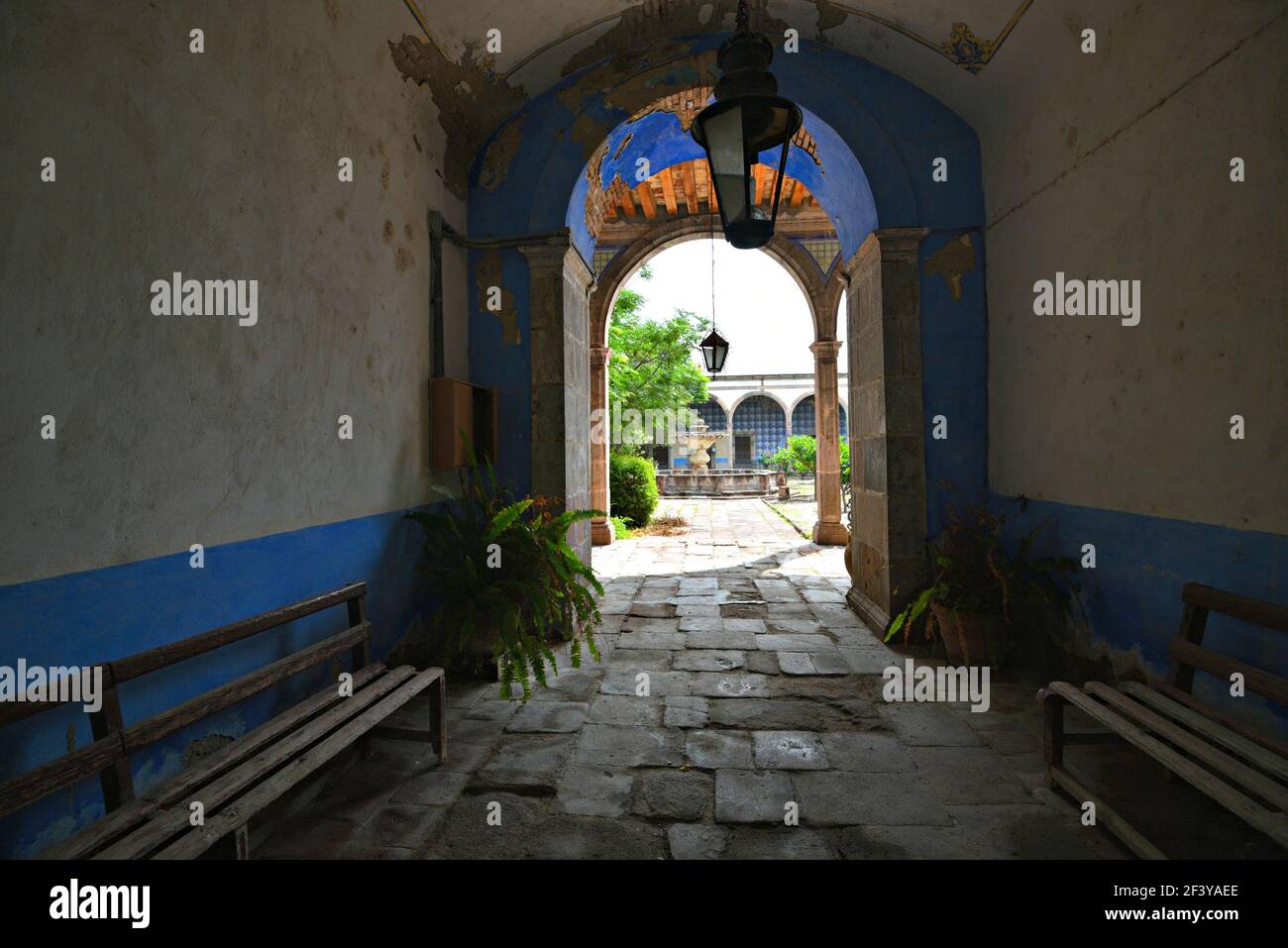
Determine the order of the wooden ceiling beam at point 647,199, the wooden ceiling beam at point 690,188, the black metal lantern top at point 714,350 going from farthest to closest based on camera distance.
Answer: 1. the wooden ceiling beam at point 647,199
2. the black metal lantern top at point 714,350
3. the wooden ceiling beam at point 690,188

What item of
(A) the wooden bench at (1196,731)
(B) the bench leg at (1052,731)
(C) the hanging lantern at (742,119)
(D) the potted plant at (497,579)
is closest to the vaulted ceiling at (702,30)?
(C) the hanging lantern at (742,119)

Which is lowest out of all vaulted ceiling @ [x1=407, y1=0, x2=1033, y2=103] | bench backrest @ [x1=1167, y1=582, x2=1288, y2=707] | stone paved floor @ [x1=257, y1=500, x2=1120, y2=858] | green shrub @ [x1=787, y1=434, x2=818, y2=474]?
stone paved floor @ [x1=257, y1=500, x2=1120, y2=858]

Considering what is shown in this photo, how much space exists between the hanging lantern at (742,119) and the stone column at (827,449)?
6123 mm

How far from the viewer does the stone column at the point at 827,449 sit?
8.78m

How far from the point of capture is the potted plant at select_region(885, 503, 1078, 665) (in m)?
3.66

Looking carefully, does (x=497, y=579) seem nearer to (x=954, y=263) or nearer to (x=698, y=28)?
(x=954, y=263)

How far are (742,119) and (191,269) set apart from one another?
7.84ft

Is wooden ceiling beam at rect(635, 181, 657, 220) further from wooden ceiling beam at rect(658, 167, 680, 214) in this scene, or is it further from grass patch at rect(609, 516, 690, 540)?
grass patch at rect(609, 516, 690, 540)

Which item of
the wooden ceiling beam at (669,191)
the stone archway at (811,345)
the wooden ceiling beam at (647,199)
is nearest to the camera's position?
the wooden ceiling beam at (669,191)

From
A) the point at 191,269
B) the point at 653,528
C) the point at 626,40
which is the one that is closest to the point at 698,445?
the point at 653,528

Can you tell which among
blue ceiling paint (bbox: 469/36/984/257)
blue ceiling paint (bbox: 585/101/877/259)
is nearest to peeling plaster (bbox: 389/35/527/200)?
blue ceiling paint (bbox: 469/36/984/257)

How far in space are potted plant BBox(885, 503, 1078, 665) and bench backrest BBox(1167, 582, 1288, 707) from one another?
39.4 inches

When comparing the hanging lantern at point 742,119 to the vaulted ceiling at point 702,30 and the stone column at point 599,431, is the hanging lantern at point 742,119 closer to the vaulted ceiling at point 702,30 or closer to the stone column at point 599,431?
the vaulted ceiling at point 702,30
